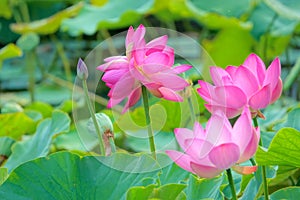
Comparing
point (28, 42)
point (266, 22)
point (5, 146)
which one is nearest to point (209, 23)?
point (266, 22)

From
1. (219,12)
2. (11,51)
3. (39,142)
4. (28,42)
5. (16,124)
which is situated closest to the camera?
(39,142)

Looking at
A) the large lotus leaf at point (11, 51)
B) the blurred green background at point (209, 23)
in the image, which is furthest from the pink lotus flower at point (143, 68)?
the blurred green background at point (209, 23)

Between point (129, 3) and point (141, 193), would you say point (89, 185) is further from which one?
point (129, 3)

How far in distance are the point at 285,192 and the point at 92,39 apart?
260 cm

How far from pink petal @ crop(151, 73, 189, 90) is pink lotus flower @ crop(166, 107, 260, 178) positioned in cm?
4

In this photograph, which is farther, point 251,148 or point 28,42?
point 28,42

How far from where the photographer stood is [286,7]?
2.09 metres

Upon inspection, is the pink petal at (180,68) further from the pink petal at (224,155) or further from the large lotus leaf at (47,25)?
the large lotus leaf at (47,25)

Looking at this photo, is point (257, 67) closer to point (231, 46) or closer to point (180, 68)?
point (180, 68)

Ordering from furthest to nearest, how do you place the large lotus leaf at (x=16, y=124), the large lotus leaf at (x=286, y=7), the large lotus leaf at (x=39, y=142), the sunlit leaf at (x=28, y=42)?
the large lotus leaf at (x=286, y=7) → the sunlit leaf at (x=28, y=42) → the large lotus leaf at (x=16, y=124) → the large lotus leaf at (x=39, y=142)

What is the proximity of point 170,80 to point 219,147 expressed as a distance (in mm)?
83

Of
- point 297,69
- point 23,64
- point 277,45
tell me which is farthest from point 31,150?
point 23,64

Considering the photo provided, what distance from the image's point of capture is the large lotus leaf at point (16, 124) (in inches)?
41.8

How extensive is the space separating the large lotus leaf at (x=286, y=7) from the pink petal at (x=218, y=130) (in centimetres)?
136
